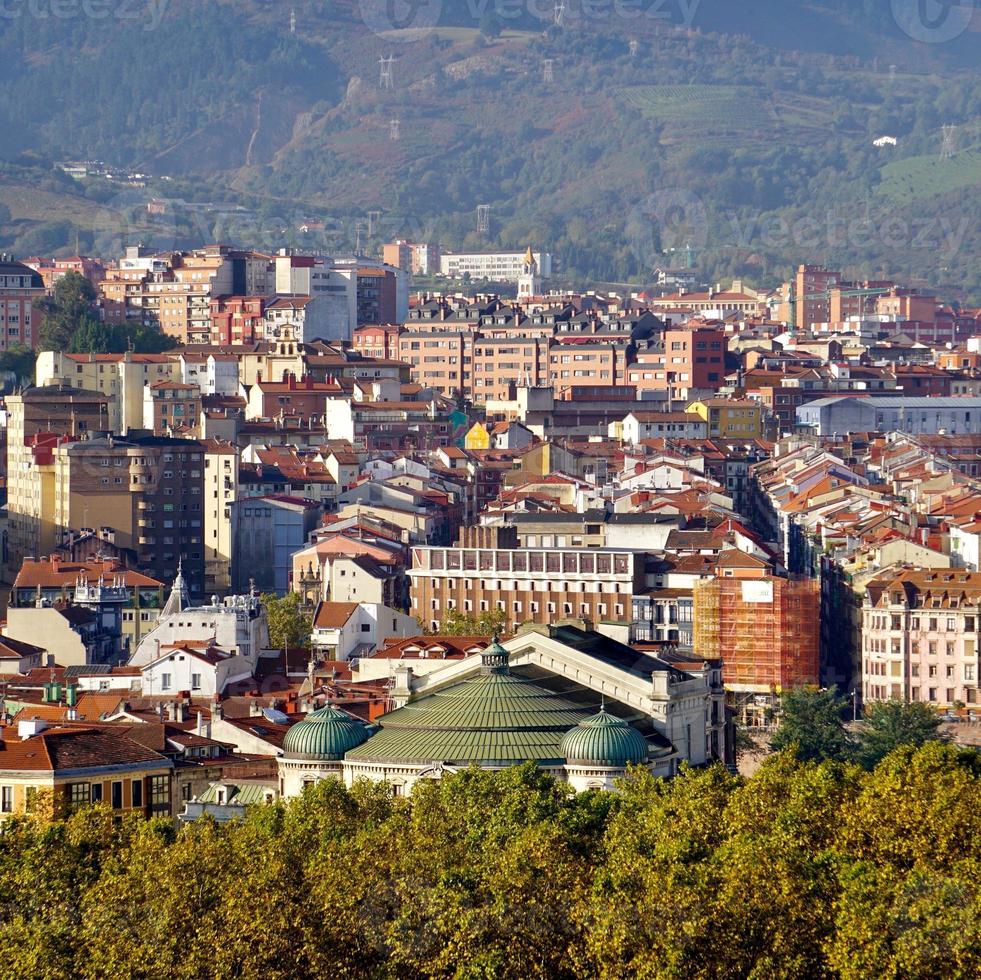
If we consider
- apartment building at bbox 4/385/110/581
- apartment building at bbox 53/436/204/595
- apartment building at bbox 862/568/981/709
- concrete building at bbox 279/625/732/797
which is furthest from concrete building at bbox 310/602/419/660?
apartment building at bbox 4/385/110/581

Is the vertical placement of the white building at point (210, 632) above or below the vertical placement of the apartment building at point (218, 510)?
below

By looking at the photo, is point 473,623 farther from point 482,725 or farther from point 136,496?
point 482,725

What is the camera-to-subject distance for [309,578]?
94.8 m

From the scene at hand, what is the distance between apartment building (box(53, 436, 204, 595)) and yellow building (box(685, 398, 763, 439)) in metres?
35.3

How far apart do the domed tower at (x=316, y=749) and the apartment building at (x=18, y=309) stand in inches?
4127

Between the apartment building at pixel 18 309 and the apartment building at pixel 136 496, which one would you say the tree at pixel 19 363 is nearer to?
the apartment building at pixel 18 309

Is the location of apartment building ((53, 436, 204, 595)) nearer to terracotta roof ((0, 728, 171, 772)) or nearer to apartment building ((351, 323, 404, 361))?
apartment building ((351, 323, 404, 361))

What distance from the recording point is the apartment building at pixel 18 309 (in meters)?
161

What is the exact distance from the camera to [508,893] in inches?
1561

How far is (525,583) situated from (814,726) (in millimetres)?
16912

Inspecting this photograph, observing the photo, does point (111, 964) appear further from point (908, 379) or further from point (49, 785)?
point (908, 379)

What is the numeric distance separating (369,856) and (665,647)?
1284 inches

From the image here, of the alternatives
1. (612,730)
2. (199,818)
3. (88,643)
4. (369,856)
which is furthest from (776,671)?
(369,856)

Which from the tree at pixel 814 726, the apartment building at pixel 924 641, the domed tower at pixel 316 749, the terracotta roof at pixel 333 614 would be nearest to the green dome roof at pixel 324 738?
the domed tower at pixel 316 749
